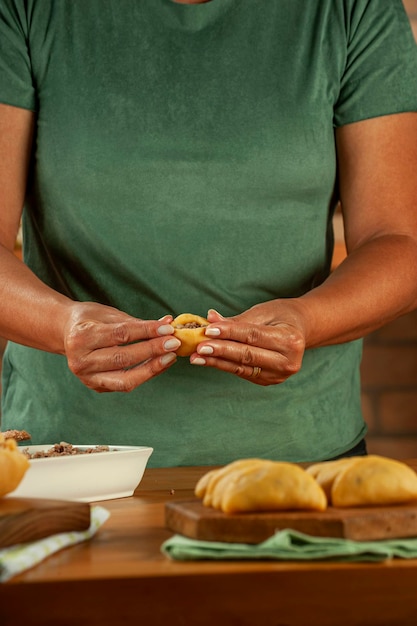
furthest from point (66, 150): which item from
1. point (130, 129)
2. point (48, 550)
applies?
point (48, 550)

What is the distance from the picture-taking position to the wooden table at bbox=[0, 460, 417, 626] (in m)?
0.68

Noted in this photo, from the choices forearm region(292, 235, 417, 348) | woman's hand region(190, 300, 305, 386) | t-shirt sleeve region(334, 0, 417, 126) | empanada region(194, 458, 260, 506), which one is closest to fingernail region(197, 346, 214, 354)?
woman's hand region(190, 300, 305, 386)

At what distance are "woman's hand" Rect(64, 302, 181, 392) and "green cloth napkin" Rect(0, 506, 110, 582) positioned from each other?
1.42ft

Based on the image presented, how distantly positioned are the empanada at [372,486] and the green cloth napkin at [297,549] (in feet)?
0.15

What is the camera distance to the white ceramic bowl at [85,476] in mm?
1014

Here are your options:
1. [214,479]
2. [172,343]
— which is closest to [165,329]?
[172,343]

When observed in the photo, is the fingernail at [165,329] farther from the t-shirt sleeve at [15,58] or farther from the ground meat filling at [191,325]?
the t-shirt sleeve at [15,58]

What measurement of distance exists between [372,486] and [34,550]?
0.28 meters

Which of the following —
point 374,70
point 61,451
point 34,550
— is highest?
point 374,70

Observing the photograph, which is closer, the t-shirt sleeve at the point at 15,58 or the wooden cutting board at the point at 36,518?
the wooden cutting board at the point at 36,518

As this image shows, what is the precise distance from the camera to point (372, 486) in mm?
786

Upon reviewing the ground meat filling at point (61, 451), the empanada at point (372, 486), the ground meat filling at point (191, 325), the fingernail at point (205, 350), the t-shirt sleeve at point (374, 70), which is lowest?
the ground meat filling at point (61, 451)

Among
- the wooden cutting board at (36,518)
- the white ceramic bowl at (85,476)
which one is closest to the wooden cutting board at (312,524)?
the wooden cutting board at (36,518)

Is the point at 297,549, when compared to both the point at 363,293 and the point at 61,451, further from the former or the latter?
the point at 363,293
